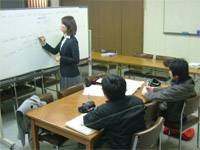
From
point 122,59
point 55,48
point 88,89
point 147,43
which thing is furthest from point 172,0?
point 88,89

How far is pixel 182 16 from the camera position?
5891 mm

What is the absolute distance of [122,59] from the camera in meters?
5.29

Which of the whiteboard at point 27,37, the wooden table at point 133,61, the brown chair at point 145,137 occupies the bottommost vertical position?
the brown chair at point 145,137

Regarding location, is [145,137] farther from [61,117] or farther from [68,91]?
[68,91]

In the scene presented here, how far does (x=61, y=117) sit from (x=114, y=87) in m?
0.64

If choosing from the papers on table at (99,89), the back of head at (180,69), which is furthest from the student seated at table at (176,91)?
the papers on table at (99,89)

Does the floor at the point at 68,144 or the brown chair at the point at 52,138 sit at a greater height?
the brown chair at the point at 52,138

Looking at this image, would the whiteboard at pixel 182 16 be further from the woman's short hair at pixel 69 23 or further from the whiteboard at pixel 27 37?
the woman's short hair at pixel 69 23

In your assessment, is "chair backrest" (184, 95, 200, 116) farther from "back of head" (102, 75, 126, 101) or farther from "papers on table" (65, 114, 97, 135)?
"papers on table" (65, 114, 97, 135)

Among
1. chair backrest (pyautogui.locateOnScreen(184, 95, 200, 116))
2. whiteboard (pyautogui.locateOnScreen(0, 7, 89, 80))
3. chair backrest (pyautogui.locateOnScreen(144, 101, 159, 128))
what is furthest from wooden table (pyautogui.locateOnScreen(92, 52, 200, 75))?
chair backrest (pyautogui.locateOnScreen(144, 101, 159, 128))

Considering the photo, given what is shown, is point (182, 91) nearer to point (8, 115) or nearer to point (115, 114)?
point (115, 114)

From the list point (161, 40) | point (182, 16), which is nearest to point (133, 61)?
point (161, 40)

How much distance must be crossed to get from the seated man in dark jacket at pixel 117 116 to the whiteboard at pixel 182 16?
13.5 feet

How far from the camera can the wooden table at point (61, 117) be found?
2176 mm
